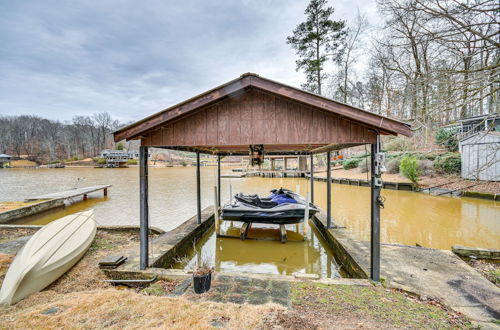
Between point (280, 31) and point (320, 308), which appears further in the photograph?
point (280, 31)

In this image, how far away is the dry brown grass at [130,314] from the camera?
2.10 m

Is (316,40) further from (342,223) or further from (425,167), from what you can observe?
(342,223)

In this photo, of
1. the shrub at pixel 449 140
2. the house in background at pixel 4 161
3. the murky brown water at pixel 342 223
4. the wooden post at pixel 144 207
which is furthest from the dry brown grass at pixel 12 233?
the house in background at pixel 4 161

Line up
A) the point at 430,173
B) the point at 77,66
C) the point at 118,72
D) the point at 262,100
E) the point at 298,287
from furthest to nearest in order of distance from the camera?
the point at 118,72 → the point at 77,66 → the point at 430,173 → the point at 262,100 → the point at 298,287

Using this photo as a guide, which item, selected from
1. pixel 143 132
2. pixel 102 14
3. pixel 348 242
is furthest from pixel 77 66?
pixel 348 242

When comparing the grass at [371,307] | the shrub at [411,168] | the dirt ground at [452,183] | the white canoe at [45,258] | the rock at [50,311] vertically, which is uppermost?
the shrub at [411,168]

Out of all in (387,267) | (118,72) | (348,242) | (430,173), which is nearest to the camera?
(387,267)

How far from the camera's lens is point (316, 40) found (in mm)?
16016

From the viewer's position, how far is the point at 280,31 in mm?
16906

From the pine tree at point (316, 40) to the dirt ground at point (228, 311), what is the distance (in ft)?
53.1

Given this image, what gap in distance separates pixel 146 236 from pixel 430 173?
15.9 metres

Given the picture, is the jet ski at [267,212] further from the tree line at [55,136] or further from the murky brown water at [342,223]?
the tree line at [55,136]

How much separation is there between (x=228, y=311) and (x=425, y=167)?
620 inches

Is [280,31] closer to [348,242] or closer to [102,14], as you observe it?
[102,14]
